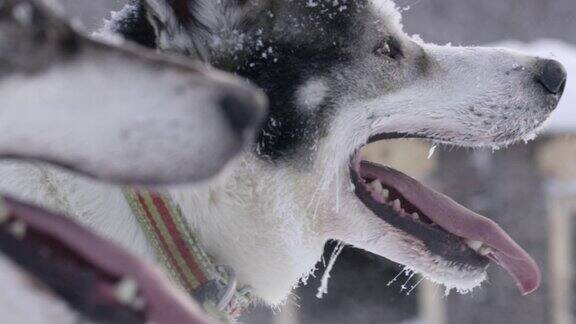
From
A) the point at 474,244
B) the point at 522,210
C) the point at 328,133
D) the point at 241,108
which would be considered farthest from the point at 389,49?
the point at 522,210

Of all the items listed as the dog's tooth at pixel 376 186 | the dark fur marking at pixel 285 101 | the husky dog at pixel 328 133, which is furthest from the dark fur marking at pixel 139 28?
the dog's tooth at pixel 376 186

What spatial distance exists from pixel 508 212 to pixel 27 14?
4294 mm

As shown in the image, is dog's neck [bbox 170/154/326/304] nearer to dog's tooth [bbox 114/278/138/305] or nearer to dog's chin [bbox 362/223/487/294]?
dog's chin [bbox 362/223/487/294]

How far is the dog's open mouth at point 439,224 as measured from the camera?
2.26 m

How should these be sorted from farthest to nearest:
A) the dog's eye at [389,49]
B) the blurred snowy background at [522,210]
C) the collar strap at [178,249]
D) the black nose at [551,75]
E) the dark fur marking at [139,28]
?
the blurred snowy background at [522,210] → the black nose at [551,75] → the dog's eye at [389,49] → the dark fur marking at [139,28] → the collar strap at [178,249]

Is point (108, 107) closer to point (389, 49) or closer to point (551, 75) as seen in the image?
point (389, 49)

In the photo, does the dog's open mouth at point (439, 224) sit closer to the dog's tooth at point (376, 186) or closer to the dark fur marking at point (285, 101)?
the dog's tooth at point (376, 186)

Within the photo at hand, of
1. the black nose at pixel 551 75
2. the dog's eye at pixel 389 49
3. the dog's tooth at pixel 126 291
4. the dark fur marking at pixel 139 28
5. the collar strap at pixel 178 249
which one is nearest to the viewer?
the dog's tooth at pixel 126 291

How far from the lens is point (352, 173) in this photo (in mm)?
2207

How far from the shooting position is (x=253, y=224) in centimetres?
204

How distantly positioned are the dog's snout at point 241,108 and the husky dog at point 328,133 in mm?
486

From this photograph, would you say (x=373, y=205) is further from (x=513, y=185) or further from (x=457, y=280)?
(x=513, y=185)

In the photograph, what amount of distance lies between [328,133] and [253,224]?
0.25 metres

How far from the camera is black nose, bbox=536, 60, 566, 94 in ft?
7.62
